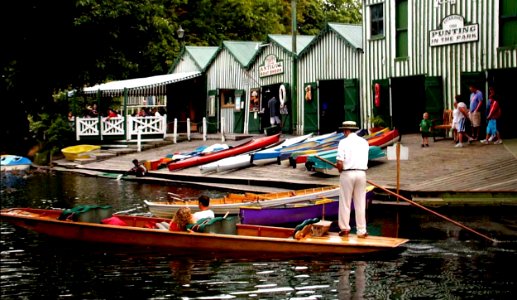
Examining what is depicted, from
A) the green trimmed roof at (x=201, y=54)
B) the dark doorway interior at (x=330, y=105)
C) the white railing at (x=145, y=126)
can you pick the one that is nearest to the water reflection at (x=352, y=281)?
the dark doorway interior at (x=330, y=105)

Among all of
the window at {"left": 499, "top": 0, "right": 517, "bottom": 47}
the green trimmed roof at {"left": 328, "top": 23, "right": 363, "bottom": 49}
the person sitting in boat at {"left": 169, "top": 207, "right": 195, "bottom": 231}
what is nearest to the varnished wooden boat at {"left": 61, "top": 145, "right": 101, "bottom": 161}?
the green trimmed roof at {"left": 328, "top": 23, "right": 363, "bottom": 49}

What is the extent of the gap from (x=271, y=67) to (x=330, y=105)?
466 centimetres

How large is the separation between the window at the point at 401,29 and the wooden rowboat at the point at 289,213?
14.0 m

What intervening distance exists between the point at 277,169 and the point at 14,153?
18851 millimetres

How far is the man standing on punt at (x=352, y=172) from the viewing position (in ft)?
43.7

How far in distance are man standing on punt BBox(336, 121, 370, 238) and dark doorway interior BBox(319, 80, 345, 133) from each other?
63.8ft

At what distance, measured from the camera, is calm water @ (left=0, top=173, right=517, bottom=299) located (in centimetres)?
1052

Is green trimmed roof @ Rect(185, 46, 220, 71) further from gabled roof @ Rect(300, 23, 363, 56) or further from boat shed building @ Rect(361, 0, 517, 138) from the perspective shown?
boat shed building @ Rect(361, 0, 517, 138)

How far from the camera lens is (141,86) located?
38.5 m

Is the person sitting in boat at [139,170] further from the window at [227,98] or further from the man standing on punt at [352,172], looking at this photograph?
the man standing on punt at [352,172]

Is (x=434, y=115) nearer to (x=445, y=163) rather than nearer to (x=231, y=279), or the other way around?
(x=445, y=163)

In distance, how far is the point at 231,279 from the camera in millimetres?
11461

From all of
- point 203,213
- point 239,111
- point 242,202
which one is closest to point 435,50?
point 242,202

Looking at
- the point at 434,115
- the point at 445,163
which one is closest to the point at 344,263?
the point at 445,163
